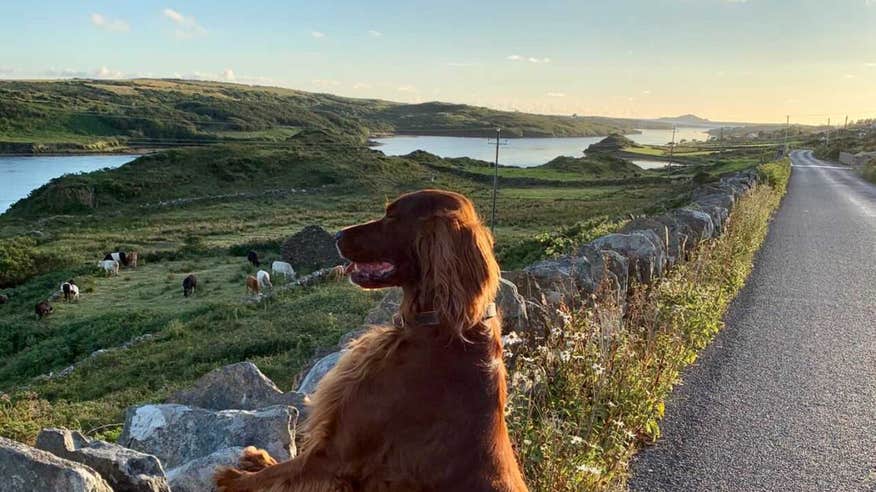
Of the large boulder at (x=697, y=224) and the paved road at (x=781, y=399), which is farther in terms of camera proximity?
the large boulder at (x=697, y=224)

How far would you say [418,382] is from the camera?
263 centimetres

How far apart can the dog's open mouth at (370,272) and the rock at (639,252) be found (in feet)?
19.8

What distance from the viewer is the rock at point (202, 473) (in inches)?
124

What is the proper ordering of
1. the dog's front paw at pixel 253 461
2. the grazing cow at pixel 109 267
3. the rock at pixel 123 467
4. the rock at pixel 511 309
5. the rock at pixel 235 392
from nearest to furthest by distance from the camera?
the rock at pixel 123 467, the dog's front paw at pixel 253 461, the rock at pixel 235 392, the rock at pixel 511 309, the grazing cow at pixel 109 267

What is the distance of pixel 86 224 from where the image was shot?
43.7 m

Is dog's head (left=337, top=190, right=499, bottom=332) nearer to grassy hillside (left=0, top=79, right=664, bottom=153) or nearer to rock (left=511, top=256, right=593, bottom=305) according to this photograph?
rock (left=511, top=256, right=593, bottom=305)

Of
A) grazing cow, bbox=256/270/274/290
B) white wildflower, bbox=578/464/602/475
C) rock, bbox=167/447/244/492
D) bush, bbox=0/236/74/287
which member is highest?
rock, bbox=167/447/244/492

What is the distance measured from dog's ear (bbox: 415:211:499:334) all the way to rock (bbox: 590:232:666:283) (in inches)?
233

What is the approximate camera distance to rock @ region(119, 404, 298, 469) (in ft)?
12.2

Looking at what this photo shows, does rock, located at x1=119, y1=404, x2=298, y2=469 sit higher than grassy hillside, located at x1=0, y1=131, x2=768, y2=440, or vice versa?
rock, located at x1=119, y1=404, x2=298, y2=469

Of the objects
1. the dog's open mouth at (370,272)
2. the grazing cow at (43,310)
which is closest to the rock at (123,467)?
the dog's open mouth at (370,272)

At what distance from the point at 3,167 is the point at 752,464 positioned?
94.6 m

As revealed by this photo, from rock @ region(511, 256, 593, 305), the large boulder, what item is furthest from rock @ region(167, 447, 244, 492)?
the large boulder

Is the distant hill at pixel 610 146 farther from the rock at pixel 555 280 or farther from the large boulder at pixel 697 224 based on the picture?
the rock at pixel 555 280
